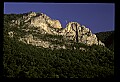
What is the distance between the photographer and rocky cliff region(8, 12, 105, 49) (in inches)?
1055

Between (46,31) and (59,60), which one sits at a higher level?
(46,31)

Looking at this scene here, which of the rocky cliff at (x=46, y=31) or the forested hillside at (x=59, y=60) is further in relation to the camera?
the rocky cliff at (x=46, y=31)

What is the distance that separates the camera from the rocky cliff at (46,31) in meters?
26.8

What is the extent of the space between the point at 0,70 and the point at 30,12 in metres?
35.7

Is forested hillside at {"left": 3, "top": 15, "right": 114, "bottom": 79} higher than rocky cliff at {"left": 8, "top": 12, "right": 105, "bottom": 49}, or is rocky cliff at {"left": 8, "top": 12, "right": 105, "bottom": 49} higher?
rocky cliff at {"left": 8, "top": 12, "right": 105, "bottom": 49}

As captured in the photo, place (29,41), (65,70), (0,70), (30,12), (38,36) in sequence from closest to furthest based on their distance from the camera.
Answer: (0,70)
(65,70)
(29,41)
(38,36)
(30,12)

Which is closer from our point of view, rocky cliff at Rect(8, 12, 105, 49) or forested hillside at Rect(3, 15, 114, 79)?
forested hillside at Rect(3, 15, 114, 79)

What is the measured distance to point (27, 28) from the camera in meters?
29.6

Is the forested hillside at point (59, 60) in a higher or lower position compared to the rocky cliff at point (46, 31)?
lower

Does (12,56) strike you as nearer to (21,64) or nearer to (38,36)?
(21,64)

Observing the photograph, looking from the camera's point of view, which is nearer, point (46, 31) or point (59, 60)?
point (59, 60)

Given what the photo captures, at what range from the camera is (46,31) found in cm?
3167

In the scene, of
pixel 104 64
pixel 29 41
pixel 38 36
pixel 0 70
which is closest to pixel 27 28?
pixel 38 36

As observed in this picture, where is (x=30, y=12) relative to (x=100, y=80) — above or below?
above
